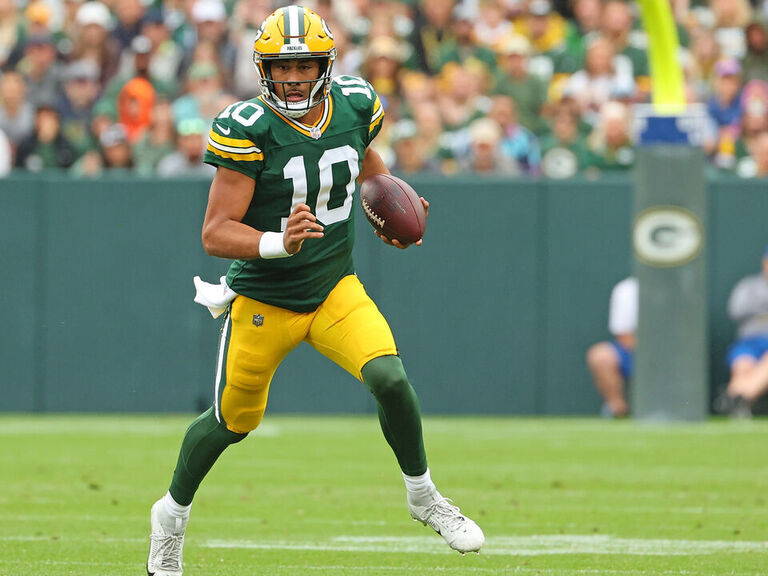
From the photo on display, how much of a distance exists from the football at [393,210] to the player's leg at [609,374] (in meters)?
6.65

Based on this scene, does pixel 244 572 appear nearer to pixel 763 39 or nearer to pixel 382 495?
pixel 382 495

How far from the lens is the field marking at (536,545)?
6143 mm

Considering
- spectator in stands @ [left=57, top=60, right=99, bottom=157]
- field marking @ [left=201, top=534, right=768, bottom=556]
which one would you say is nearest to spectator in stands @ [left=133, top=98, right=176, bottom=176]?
spectator in stands @ [left=57, top=60, right=99, bottom=157]

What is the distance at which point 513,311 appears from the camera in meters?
12.5

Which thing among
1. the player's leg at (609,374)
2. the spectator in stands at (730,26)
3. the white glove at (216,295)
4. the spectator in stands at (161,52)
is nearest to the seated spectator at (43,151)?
the spectator in stands at (161,52)

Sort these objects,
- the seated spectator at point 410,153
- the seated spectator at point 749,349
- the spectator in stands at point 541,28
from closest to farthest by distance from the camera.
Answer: the seated spectator at point 749,349 < the seated spectator at point 410,153 < the spectator in stands at point 541,28

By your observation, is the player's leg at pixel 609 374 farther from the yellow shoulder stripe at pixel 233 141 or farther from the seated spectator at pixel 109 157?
the yellow shoulder stripe at pixel 233 141

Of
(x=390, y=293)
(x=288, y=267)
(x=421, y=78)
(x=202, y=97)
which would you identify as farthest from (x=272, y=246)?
(x=421, y=78)

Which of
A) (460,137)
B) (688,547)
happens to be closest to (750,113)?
(460,137)

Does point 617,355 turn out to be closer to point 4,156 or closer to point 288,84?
point 4,156

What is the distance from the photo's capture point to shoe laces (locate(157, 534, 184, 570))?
5484 millimetres

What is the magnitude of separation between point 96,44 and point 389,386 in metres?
9.81

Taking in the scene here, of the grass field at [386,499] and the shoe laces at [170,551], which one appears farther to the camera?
the grass field at [386,499]

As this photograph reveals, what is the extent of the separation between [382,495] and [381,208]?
250 centimetres
